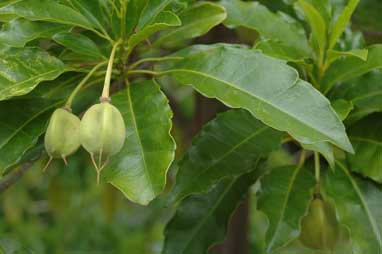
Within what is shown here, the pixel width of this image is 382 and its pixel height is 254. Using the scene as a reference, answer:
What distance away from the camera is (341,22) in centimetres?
108

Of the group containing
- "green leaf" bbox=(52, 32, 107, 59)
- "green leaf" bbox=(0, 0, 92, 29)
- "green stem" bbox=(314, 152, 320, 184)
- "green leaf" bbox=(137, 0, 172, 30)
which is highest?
"green leaf" bbox=(0, 0, 92, 29)

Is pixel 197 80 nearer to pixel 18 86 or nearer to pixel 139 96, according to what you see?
pixel 139 96

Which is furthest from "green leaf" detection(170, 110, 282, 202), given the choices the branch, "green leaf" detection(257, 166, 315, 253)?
the branch

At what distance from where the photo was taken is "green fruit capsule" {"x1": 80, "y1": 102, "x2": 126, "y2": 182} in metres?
0.90

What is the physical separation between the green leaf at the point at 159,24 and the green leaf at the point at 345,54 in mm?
224

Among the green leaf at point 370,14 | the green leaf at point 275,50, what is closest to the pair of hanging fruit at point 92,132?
the green leaf at point 275,50

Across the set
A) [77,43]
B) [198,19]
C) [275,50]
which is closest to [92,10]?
[77,43]

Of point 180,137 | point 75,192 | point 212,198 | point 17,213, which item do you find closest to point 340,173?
point 212,198

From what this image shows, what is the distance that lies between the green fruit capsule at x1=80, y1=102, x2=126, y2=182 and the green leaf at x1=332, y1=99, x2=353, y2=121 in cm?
30

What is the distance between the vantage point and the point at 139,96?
40.4 inches

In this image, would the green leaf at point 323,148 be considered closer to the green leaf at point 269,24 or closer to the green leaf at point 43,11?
the green leaf at point 269,24

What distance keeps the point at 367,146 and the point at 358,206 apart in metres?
0.09

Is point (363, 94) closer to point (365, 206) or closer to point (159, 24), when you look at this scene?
point (365, 206)

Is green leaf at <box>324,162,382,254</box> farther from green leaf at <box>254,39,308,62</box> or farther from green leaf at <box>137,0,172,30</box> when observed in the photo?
green leaf at <box>137,0,172,30</box>
